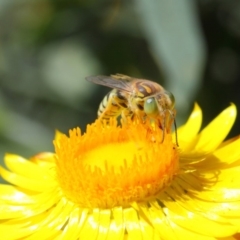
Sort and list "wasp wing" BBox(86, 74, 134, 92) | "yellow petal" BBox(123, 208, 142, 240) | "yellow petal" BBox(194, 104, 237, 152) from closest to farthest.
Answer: "yellow petal" BBox(123, 208, 142, 240), "wasp wing" BBox(86, 74, 134, 92), "yellow petal" BBox(194, 104, 237, 152)

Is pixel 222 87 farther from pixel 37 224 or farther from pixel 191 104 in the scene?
pixel 37 224

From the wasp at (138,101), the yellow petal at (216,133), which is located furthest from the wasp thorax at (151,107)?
the yellow petal at (216,133)

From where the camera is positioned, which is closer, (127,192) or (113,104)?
(127,192)

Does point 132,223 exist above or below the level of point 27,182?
Answer: below

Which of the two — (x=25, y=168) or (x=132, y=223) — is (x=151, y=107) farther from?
(x=25, y=168)

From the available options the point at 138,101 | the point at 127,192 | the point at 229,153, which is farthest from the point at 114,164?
the point at 229,153

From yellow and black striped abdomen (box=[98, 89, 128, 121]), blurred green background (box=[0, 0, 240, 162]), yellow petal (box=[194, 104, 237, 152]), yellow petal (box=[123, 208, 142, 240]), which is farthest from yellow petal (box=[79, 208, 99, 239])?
blurred green background (box=[0, 0, 240, 162])

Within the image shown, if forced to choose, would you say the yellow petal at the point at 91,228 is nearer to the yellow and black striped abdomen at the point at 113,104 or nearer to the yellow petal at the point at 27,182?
the yellow petal at the point at 27,182

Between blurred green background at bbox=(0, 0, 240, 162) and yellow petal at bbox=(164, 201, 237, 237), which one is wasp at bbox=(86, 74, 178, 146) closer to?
yellow petal at bbox=(164, 201, 237, 237)

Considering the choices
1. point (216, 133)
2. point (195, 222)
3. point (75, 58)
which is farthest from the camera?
point (75, 58)
